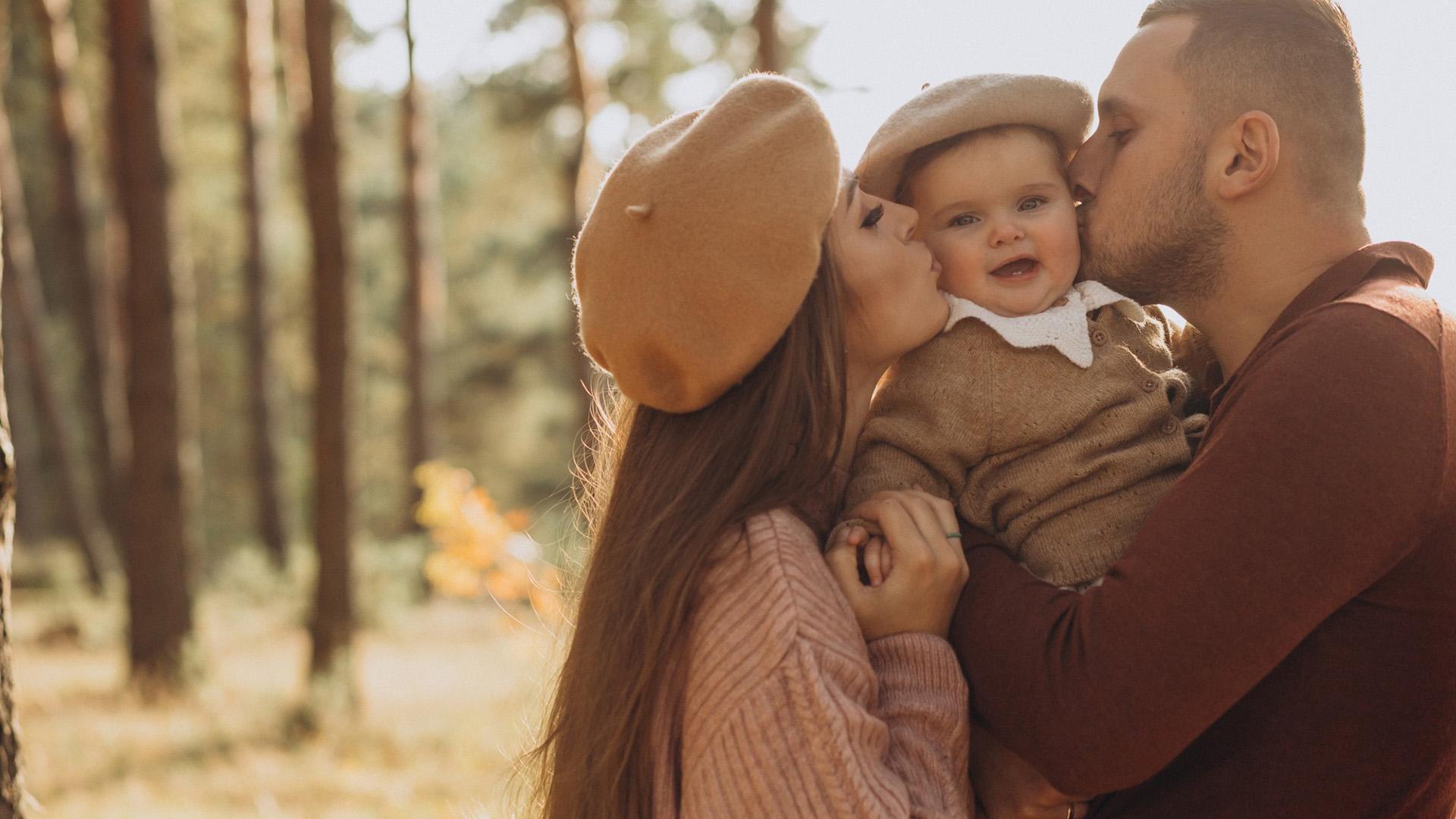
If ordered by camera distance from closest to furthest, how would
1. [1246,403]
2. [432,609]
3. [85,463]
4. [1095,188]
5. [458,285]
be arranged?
[1246,403]
[1095,188]
[432,609]
[85,463]
[458,285]

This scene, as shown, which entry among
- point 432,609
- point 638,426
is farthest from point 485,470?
point 638,426

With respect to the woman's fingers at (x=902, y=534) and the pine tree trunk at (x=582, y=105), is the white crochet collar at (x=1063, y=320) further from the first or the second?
the pine tree trunk at (x=582, y=105)

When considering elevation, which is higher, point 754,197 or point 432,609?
point 754,197

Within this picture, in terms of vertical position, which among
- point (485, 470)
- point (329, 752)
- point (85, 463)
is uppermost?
point (85, 463)

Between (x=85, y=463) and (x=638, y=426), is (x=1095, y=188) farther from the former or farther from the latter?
(x=85, y=463)

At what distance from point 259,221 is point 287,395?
53.6ft

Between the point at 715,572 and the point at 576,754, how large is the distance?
1.46 feet

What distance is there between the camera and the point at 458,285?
27594mm

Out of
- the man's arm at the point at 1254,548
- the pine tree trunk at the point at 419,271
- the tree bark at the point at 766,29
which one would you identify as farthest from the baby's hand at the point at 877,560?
the pine tree trunk at the point at 419,271

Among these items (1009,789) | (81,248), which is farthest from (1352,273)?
(81,248)

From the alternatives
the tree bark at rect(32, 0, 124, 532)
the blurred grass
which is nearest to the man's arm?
the blurred grass

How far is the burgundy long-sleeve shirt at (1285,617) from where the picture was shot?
1778 mm

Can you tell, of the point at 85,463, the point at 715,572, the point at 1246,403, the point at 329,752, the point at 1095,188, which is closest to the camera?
the point at 1246,403

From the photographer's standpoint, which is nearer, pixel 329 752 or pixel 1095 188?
pixel 1095 188
